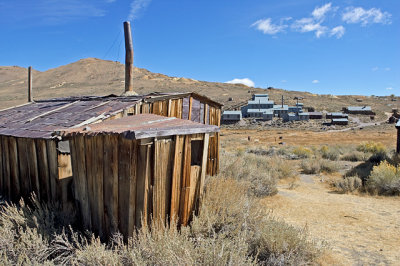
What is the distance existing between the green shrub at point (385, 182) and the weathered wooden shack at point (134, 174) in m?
6.75

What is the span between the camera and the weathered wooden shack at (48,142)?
5.03 metres

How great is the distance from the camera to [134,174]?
12.6ft

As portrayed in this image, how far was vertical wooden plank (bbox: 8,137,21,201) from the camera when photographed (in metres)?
6.00

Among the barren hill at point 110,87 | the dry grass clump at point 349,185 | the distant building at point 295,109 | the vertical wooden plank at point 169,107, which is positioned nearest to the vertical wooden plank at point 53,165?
the vertical wooden plank at point 169,107

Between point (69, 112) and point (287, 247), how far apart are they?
5.19 meters

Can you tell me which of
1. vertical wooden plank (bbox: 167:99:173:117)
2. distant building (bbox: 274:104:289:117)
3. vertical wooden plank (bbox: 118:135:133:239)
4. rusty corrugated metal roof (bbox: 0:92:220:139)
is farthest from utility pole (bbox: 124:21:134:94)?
distant building (bbox: 274:104:289:117)

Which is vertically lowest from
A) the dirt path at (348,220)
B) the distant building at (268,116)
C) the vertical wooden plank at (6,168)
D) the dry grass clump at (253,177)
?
the dirt path at (348,220)

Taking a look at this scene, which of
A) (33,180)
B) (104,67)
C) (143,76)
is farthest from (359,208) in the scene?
(104,67)

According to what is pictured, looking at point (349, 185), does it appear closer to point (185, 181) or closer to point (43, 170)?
point (185, 181)

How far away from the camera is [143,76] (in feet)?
254

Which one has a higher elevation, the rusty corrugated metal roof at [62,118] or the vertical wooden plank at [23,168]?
the rusty corrugated metal roof at [62,118]

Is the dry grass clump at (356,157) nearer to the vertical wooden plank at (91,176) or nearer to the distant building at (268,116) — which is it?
the vertical wooden plank at (91,176)

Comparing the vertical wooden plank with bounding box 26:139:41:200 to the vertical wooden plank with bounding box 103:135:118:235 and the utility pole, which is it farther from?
the utility pole

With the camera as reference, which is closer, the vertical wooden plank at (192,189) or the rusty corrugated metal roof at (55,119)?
the vertical wooden plank at (192,189)
